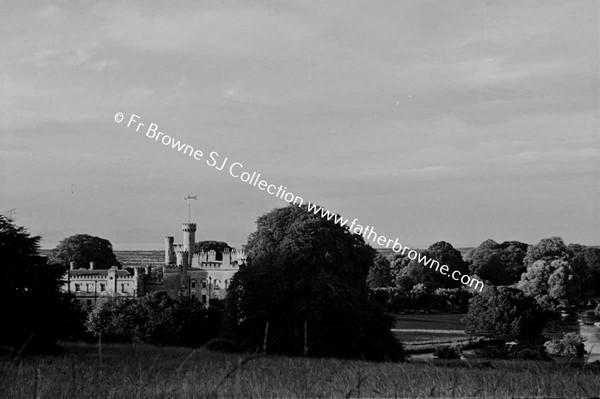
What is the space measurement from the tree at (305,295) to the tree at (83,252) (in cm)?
6675

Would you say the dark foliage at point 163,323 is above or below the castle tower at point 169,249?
below

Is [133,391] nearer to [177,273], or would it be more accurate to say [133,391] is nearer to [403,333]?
[403,333]

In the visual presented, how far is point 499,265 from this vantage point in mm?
107875

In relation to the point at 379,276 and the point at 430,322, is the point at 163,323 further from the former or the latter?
the point at 379,276

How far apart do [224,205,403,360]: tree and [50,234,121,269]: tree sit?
6675 centimetres

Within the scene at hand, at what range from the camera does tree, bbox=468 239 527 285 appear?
4164 inches

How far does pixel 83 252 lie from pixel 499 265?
193 ft

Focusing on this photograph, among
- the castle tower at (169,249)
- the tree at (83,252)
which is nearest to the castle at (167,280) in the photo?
the castle tower at (169,249)

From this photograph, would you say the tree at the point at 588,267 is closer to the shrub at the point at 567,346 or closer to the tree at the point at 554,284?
the tree at the point at 554,284

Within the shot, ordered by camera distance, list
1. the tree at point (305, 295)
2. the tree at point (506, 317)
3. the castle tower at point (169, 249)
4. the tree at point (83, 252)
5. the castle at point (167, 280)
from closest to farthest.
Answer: the tree at point (305, 295)
the tree at point (506, 317)
the castle at point (167, 280)
the castle tower at point (169, 249)
the tree at point (83, 252)

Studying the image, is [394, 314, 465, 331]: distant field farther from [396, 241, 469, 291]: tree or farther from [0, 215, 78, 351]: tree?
[0, 215, 78, 351]: tree

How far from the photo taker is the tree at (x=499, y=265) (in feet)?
347

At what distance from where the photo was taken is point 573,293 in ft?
244

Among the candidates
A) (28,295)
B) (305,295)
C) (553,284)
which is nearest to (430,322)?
(553,284)
